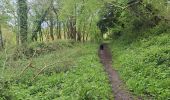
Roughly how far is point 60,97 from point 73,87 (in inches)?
59.1

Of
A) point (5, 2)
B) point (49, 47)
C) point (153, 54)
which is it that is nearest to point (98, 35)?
point (5, 2)

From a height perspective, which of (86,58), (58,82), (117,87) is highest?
(86,58)

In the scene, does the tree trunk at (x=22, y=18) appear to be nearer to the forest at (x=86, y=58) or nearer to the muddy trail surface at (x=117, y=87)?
the forest at (x=86, y=58)

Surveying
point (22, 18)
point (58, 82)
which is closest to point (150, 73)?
point (58, 82)

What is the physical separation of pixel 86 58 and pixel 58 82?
837cm

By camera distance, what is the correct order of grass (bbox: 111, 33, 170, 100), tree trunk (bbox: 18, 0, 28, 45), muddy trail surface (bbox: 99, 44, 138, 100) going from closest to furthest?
muddy trail surface (bbox: 99, 44, 138, 100) < grass (bbox: 111, 33, 170, 100) < tree trunk (bbox: 18, 0, 28, 45)

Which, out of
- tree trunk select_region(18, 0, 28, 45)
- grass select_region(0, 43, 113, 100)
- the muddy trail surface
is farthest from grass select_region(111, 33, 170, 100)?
tree trunk select_region(18, 0, 28, 45)

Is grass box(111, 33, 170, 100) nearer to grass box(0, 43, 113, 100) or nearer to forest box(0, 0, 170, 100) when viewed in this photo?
forest box(0, 0, 170, 100)

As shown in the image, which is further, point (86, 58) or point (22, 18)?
point (22, 18)

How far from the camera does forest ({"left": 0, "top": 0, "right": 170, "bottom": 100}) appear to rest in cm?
1324

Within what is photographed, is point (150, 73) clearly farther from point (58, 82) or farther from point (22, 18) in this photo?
point (22, 18)

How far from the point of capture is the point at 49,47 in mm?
26578

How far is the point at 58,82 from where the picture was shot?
1564cm

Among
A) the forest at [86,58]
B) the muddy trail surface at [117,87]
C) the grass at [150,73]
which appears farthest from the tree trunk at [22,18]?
the muddy trail surface at [117,87]
